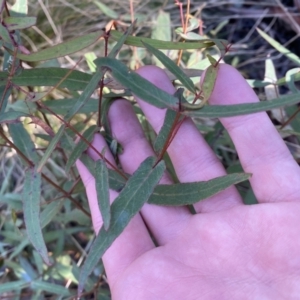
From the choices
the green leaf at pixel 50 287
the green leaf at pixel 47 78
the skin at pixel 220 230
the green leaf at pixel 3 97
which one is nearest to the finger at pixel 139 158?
the skin at pixel 220 230

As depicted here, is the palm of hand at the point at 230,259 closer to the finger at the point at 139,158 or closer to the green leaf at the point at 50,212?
the finger at the point at 139,158

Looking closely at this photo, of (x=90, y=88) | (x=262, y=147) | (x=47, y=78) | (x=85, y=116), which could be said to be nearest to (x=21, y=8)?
(x=47, y=78)

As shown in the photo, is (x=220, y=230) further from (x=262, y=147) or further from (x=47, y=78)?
(x=47, y=78)

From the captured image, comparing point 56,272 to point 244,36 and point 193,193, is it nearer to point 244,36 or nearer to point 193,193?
point 193,193

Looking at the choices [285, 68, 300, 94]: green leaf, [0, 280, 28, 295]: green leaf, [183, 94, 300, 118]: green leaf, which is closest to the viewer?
[183, 94, 300, 118]: green leaf

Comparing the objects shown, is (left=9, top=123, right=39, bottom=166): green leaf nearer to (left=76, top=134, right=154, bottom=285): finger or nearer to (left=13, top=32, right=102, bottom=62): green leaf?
(left=76, top=134, right=154, bottom=285): finger

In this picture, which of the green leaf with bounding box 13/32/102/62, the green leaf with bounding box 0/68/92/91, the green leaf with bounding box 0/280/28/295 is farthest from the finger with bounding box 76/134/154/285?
the green leaf with bounding box 0/280/28/295
